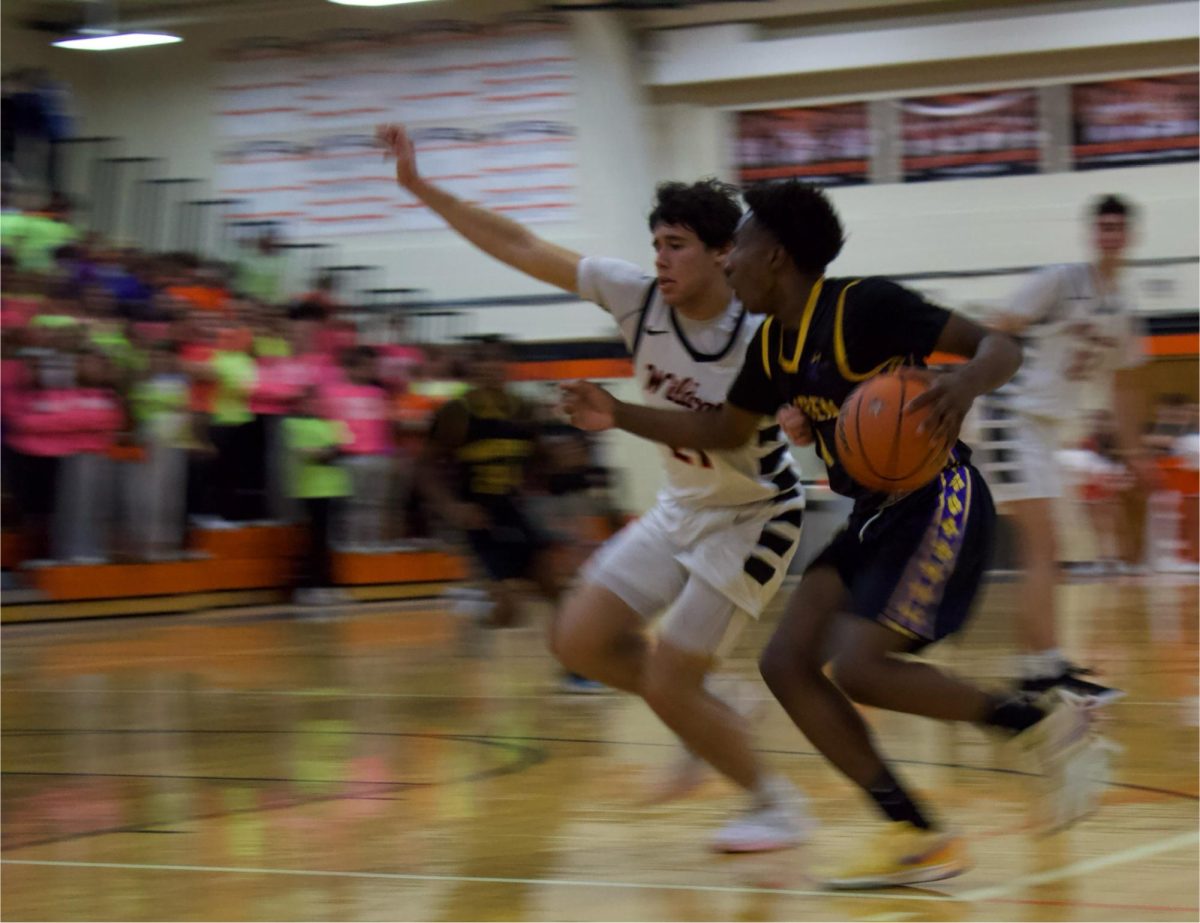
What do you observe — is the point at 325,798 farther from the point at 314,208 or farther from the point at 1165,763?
the point at 314,208

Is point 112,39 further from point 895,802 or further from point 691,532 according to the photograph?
point 895,802

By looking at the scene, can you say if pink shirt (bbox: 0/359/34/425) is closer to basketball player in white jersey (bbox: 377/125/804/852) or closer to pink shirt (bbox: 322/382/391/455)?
pink shirt (bbox: 322/382/391/455)

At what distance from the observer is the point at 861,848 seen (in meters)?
4.26

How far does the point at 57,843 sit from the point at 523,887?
132cm

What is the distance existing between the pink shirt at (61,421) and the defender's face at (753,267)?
724 cm

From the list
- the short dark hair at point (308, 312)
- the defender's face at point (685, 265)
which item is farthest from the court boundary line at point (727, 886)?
the short dark hair at point (308, 312)

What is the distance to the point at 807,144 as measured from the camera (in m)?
16.9

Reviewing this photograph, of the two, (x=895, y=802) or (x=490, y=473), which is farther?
(x=490, y=473)

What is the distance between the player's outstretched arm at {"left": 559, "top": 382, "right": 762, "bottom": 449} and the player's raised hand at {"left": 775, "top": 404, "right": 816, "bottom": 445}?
0.23 meters

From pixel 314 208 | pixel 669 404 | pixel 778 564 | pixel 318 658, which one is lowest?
pixel 318 658

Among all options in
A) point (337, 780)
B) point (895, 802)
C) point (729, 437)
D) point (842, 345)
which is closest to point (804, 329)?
point (842, 345)

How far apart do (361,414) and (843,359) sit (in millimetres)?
8878

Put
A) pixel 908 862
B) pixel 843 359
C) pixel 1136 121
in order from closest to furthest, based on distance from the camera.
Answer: pixel 908 862, pixel 843 359, pixel 1136 121

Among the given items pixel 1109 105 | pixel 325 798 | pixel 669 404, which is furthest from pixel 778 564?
pixel 1109 105
